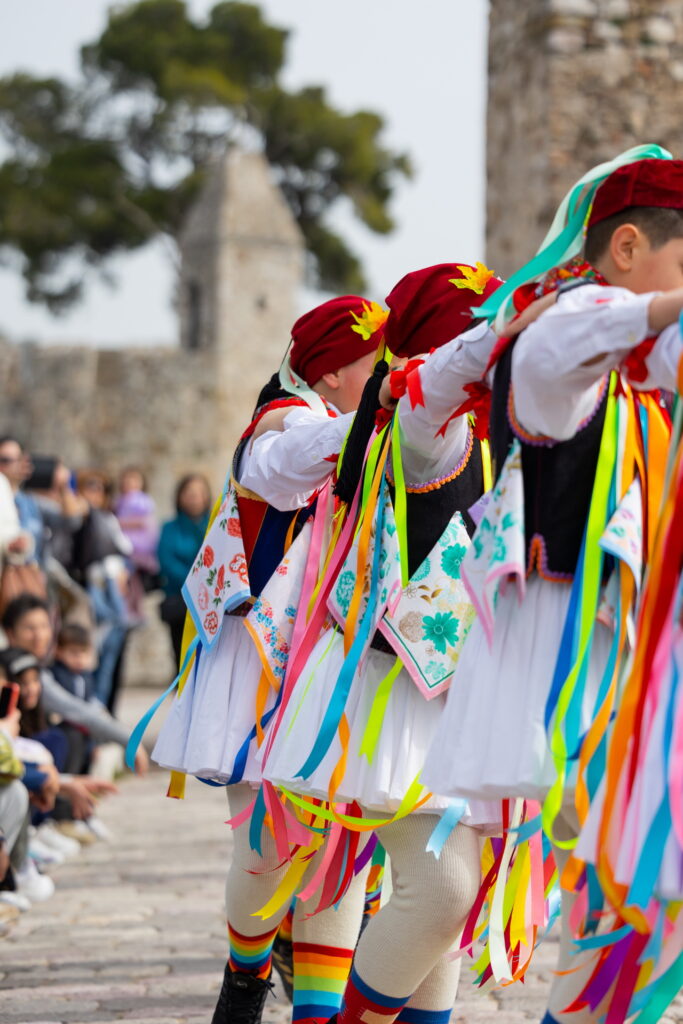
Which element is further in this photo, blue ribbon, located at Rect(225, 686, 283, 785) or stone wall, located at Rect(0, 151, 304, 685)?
stone wall, located at Rect(0, 151, 304, 685)

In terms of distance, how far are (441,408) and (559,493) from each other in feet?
1.46

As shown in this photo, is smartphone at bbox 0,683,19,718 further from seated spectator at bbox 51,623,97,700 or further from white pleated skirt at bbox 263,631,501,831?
white pleated skirt at bbox 263,631,501,831

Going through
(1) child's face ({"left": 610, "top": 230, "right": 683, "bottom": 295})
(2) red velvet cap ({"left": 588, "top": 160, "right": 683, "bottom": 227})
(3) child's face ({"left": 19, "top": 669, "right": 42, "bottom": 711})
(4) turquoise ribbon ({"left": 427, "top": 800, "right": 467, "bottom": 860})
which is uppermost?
(2) red velvet cap ({"left": 588, "top": 160, "right": 683, "bottom": 227})

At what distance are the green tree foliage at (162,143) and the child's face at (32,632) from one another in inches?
1312

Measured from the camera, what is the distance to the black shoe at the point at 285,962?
Answer: 14.9 ft

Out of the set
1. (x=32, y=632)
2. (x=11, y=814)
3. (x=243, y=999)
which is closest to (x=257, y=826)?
(x=243, y=999)

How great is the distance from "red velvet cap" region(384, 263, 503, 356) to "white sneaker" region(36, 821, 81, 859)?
434 cm

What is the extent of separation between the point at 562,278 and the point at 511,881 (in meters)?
1.34

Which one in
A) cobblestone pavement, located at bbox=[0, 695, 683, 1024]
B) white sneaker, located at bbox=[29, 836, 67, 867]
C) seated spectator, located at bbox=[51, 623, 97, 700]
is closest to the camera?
cobblestone pavement, located at bbox=[0, 695, 683, 1024]

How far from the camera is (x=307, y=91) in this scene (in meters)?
41.2

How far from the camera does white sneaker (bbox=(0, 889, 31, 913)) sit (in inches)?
236

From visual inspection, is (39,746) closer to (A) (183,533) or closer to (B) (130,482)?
(A) (183,533)

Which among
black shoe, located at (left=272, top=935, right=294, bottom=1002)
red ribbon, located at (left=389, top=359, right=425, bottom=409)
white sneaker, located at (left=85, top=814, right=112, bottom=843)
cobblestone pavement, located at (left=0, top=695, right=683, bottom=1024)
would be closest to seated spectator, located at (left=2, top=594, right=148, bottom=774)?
white sneaker, located at (left=85, top=814, right=112, bottom=843)

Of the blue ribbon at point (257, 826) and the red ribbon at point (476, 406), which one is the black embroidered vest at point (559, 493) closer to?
the red ribbon at point (476, 406)
